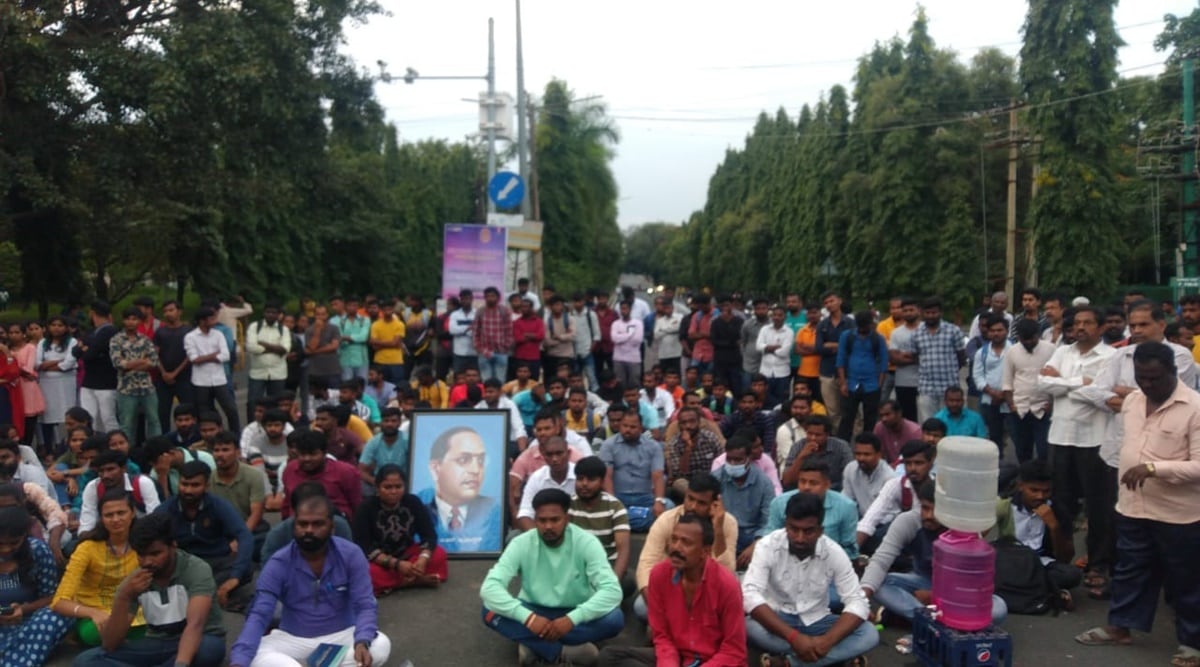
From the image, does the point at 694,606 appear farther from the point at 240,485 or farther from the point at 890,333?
the point at 890,333

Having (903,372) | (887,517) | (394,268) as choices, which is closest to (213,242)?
(394,268)

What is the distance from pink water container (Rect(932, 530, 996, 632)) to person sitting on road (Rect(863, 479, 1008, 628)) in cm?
68

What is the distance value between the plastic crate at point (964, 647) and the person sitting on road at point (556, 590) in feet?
5.91

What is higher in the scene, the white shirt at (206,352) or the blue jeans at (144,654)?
the white shirt at (206,352)

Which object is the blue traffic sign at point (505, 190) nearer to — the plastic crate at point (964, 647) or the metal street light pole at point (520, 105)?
the metal street light pole at point (520, 105)

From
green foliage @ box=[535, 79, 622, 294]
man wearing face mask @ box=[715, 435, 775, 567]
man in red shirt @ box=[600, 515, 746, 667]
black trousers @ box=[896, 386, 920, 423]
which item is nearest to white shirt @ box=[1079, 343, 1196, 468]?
man wearing face mask @ box=[715, 435, 775, 567]

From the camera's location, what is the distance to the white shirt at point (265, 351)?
12.0 metres

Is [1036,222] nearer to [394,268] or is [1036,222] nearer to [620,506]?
[394,268]

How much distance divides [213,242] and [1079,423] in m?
23.3

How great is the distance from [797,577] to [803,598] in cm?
13

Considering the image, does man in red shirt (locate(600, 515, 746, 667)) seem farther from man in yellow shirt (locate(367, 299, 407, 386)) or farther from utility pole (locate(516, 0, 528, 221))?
utility pole (locate(516, 0, 528, 221))

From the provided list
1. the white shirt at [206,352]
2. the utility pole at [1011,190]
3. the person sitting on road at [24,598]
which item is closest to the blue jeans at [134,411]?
the white shirt at [206,352]

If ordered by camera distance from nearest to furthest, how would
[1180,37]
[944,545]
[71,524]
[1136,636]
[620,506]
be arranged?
[944,545] → [1136,636] → [620,506] → [71,524] → [1180,37]

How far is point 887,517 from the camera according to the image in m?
7.56
